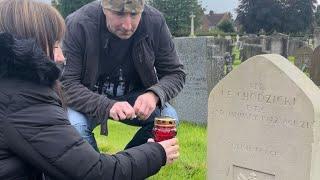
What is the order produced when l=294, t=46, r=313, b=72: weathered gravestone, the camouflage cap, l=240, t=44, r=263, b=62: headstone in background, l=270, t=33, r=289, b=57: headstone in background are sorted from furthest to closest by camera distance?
l=270, t=33, r=289, b=57: headstone in background
l=294, t=46, r=313, b=72: weathered gravestone
l=240, t=44, r=263, b=62: headstone in background
the camouflage cap

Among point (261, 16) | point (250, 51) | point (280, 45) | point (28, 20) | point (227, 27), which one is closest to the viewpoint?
point (28, 20)

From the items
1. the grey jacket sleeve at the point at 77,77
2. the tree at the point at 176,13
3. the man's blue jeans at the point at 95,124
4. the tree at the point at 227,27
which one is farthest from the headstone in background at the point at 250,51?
the tree at the point at 227,27

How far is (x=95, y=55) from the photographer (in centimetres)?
389

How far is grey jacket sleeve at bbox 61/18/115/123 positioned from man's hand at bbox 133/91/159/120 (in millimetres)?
261

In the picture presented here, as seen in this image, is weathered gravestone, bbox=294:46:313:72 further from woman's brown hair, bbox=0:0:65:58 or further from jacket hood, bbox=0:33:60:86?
jacket hood, bbox=0:33:60:86

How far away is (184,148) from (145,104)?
2702mm

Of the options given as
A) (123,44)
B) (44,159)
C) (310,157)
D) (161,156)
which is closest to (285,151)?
(310,157)

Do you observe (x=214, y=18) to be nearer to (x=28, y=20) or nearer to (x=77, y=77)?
(x=77, y=77)

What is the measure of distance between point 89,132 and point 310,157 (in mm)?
1541

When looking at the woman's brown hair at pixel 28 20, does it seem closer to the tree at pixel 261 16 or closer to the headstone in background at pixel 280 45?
the headstone in background at pixel 280 45

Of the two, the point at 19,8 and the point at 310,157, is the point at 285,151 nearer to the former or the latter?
the point at 310,157

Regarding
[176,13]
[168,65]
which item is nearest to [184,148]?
[168,65]

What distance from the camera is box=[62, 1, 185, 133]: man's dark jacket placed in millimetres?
3801

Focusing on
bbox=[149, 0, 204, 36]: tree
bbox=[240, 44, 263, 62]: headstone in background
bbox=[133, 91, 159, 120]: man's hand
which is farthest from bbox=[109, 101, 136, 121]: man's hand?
bbox=[149, 0, 204, 36]: tree
